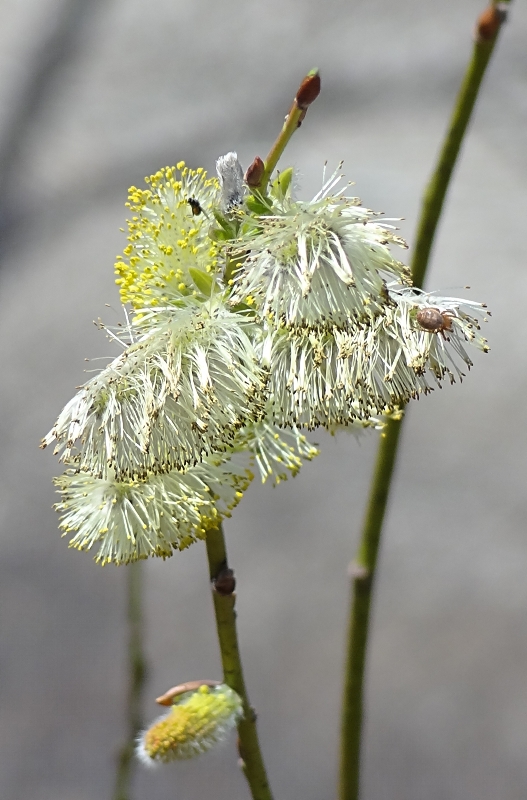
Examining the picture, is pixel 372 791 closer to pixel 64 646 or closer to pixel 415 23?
pixel 64 646

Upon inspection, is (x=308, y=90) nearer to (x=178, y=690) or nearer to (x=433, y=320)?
(x=433, y=320)

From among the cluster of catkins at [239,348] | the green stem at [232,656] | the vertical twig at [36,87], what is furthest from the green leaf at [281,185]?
the vertical twig at [36,87]

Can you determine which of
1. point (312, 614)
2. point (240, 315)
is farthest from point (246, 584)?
point (240, 315)

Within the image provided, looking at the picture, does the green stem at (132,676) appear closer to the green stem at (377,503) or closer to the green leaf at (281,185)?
the green stem at (377,503)

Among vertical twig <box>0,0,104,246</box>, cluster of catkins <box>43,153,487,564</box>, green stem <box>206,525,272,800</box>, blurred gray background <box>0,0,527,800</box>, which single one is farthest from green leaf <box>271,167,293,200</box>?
vertical twig <box>0,0,104,246</box>

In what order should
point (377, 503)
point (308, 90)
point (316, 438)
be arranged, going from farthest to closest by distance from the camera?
point (316, 438) < point (377, 503) < point (308, 90)

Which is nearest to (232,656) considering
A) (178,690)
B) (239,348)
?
(178,690)
